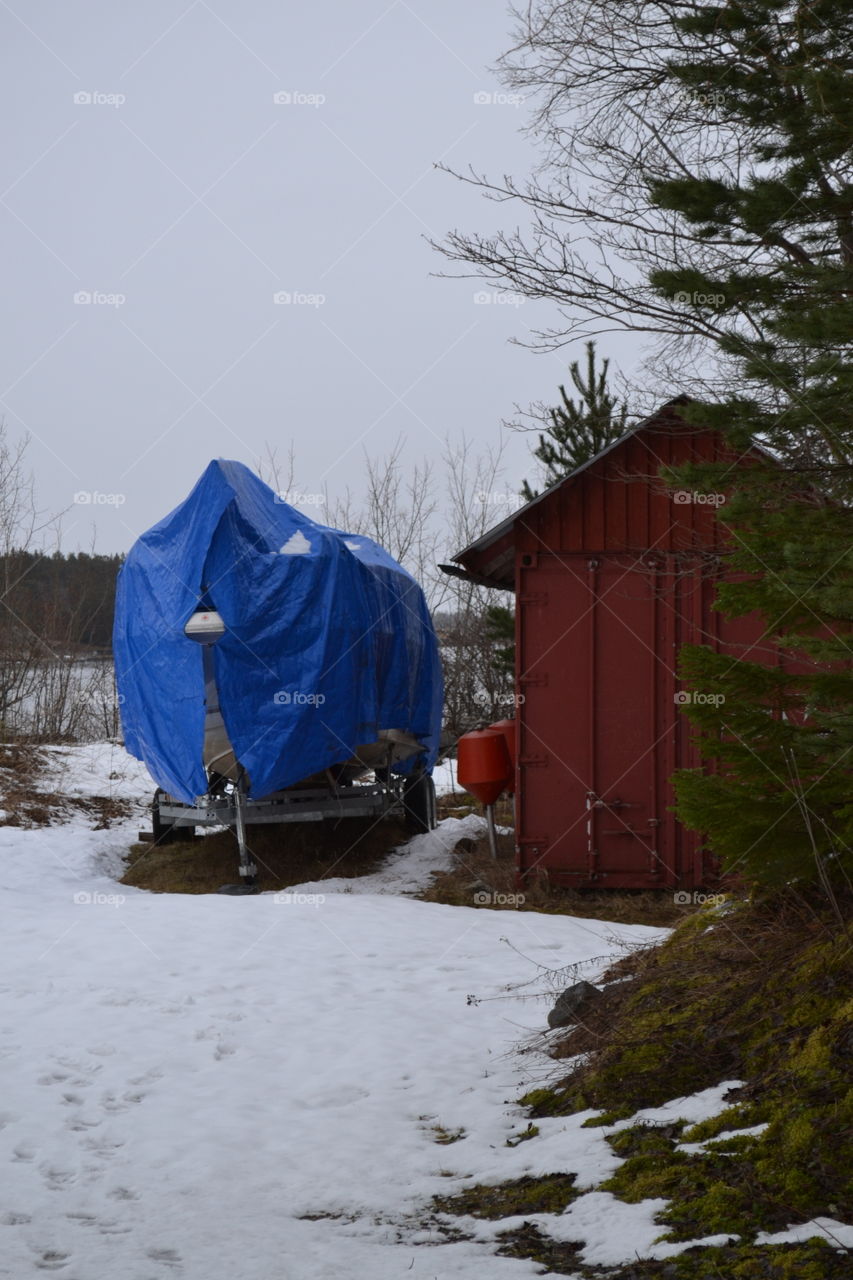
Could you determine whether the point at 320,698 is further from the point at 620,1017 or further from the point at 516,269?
the point at 620,1017

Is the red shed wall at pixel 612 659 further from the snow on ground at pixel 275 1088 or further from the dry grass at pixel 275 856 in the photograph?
the dry grass at pixel 275 856

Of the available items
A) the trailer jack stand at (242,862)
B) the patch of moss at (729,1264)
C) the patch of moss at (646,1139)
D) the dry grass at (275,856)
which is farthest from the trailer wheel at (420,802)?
the patch of moss at (729,1264)

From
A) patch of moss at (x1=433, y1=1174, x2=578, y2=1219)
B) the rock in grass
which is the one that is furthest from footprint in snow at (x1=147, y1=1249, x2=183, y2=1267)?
the rock in grass

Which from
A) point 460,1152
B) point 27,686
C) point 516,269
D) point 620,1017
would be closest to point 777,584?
point 620,1017

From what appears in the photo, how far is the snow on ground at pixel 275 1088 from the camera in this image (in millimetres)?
4172

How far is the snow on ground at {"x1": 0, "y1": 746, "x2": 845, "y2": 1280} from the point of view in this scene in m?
4.17

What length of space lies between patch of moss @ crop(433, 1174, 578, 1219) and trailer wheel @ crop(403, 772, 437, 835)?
958 cm

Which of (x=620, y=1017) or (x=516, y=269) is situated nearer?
(x=620, y=1017)

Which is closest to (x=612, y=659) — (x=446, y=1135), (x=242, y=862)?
(x=242, y=862)

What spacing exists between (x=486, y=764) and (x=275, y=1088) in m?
6.13

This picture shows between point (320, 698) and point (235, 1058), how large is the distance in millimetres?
5347

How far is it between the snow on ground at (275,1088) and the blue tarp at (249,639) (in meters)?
1.57

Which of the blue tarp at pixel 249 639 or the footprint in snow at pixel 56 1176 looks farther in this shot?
the blue tarp at pixel 249 639

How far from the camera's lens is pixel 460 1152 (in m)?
5.11
